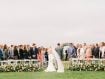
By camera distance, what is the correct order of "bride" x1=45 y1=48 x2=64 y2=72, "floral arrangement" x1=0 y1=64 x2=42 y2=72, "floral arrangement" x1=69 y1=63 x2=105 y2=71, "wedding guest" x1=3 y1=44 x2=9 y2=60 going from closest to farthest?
"floral arrangement" x1=69 y1=63 x2=105 y2=71
"bride" x1=45 y1=48 x2=64 y2=72
"floral arrangement" x1=0 y1=64 x2=42 y2=72
"wedding guest" x1=3 y1=44 x2=9 y2=60

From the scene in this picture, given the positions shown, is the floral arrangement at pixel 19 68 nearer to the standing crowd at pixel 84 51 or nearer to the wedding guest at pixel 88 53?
the standing crowd at pixel 84 51

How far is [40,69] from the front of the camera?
3086 centimetres

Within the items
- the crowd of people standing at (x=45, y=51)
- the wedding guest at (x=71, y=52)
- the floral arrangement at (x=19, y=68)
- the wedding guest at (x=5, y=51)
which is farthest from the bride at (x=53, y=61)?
the wedding guest at (x=71, y=52)

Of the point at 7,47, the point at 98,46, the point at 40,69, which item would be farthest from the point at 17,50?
the point at 98,46

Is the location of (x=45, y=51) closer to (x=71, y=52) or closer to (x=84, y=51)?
(x=71, y=52)

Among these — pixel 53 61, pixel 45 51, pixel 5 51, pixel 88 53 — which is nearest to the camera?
pixel 53 61

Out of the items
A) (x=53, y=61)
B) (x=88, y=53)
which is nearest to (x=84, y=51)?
(x=88, y=53)

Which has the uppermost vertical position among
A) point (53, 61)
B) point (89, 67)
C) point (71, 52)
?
point (71, 52)

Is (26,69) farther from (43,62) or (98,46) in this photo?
(98,46)

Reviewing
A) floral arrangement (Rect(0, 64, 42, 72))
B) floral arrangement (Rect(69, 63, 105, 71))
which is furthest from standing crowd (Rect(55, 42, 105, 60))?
floral arrangement (Rect(0, 64, 42, 72))

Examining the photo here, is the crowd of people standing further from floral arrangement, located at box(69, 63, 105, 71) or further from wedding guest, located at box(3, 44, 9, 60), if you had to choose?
floral arrangement, located at box(69, 63, 105, 71)

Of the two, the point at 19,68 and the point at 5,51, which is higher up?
the point at 5,51

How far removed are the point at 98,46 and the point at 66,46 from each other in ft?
15.1

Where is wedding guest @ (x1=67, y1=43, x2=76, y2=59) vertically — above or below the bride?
above
